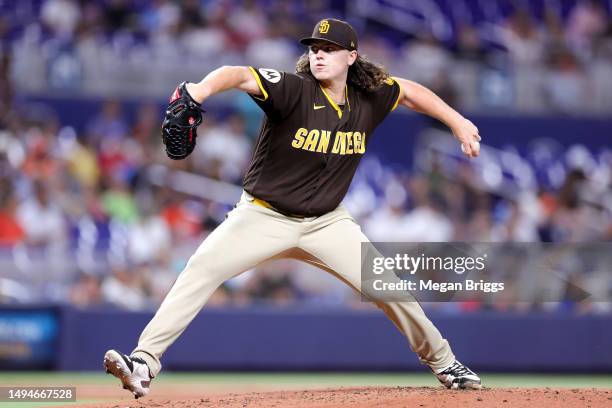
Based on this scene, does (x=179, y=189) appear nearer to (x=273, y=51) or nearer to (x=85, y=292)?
(x=85, y=292)

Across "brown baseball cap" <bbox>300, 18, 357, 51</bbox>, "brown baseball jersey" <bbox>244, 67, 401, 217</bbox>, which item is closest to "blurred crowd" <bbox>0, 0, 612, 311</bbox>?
"brown baseball jersey" <bbox>244, 67, 401, 217</bbox>

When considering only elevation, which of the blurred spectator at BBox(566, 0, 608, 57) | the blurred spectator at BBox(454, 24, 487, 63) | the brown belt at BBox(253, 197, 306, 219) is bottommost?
the brown belt at BBox(253, 197, 306, 219)

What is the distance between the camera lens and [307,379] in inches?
396

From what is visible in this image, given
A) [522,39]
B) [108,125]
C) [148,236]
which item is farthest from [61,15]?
[522,39]

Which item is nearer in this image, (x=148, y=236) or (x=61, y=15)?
(x=148, y=236)

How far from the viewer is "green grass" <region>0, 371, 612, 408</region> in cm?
946

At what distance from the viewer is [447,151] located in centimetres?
1268

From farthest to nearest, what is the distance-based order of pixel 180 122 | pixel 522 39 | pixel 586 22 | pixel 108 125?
pixel 586 22
pixel 522 39
pixel 108 125
pixel 180 122

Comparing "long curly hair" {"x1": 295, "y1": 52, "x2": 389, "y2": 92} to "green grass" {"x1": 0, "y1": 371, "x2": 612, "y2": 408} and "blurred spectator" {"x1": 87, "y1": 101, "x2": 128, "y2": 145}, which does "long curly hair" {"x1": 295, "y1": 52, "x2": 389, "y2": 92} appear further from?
"blurred spectator" {"x1": 87, "y1": 101, "x2": 128, "y2": 145}

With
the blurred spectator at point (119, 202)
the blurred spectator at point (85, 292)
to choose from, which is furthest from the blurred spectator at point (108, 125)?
the blurred spectator at point (85, 292)

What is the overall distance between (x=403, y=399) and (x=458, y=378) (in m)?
0.62

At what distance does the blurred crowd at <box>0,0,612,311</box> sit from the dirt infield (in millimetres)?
3587

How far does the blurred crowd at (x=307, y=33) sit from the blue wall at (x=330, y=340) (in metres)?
3.17

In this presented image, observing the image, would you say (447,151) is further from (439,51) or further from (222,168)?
(222,168)
